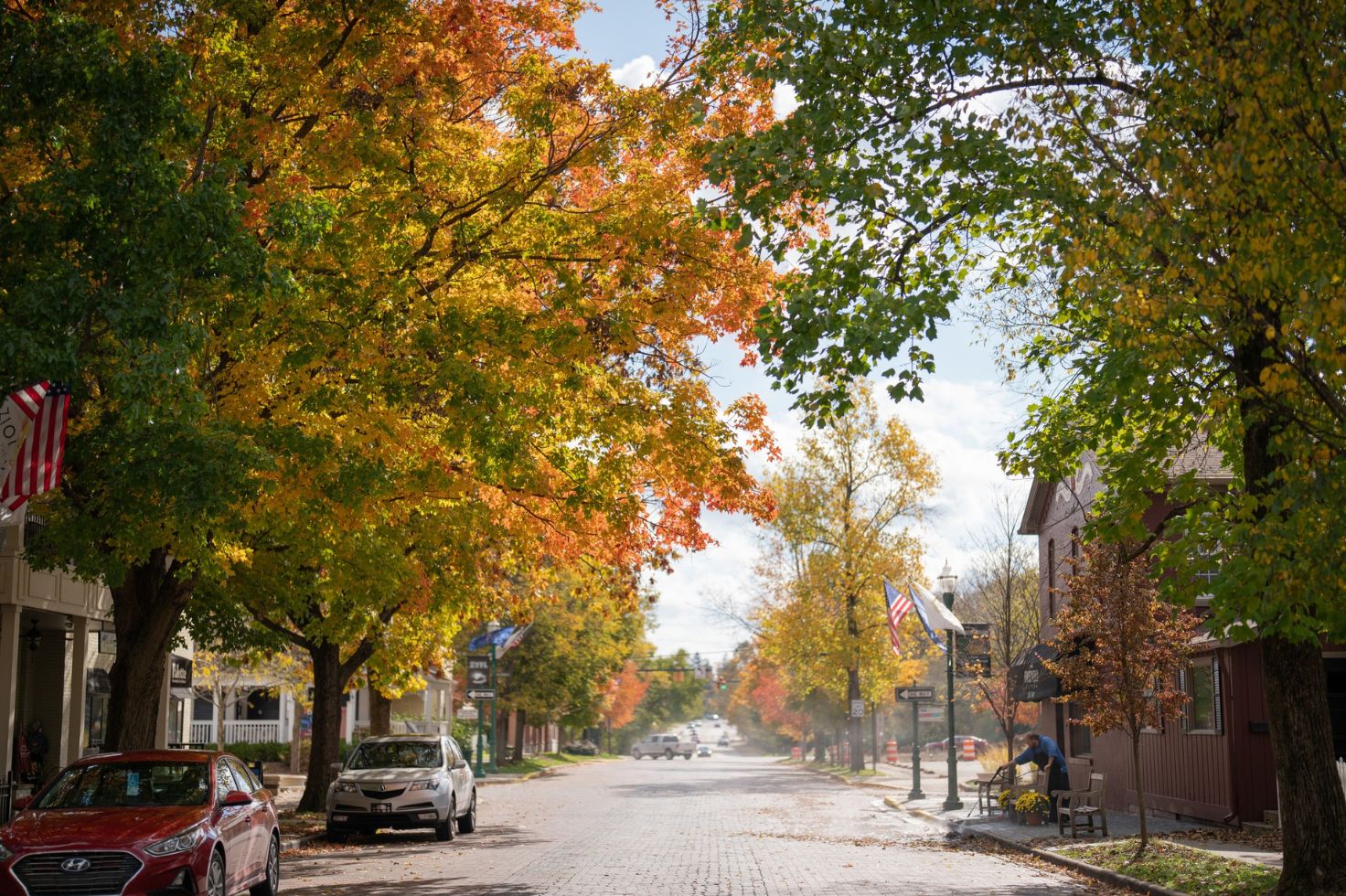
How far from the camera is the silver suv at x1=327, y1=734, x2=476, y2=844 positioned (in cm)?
2248

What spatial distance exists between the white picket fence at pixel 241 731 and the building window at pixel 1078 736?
31982 mm

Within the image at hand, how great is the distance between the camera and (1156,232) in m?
10.7

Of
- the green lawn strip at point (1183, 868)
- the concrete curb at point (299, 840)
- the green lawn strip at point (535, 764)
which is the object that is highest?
the green lawn strip at point (1183, 868)

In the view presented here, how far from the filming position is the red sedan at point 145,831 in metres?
11.8

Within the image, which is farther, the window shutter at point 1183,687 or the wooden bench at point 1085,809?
the window shutter at point 1183,687

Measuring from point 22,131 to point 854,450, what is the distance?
145 ft

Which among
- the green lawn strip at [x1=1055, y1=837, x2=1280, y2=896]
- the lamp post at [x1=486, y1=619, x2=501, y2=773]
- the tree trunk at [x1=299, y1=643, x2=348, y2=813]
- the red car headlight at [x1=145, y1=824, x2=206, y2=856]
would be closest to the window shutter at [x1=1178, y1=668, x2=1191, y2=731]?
the green lawn strip at [x1=1055, y1=837, x2=1280, y2=896]

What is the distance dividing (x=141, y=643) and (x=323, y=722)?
10.4 metres

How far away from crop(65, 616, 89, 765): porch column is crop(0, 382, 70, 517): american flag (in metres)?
19.1

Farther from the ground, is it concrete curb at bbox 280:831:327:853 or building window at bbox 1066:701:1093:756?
building window at bbox 1066:701:1093:756

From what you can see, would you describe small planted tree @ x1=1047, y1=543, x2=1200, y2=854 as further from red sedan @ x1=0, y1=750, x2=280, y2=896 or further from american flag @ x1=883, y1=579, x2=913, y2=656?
american flag @ x1=883, y1=579, x2=913, y2=656

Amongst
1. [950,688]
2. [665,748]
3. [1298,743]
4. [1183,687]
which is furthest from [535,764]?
[1298,743]

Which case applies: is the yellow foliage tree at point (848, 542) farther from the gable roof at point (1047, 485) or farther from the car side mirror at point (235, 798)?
the car side mirror at point (235, 798)

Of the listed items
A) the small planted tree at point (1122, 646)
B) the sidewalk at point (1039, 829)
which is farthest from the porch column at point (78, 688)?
the small planted tree at point (1122, 646)
